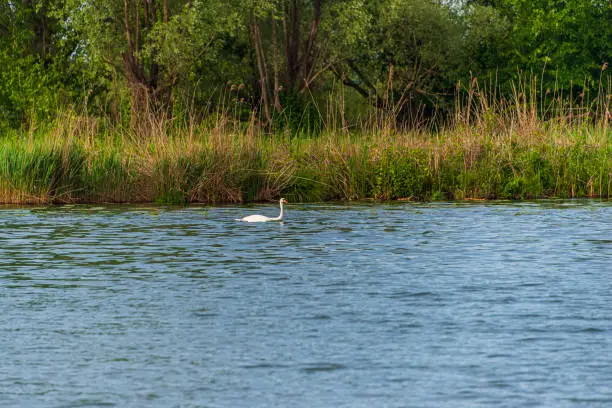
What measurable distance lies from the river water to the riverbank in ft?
17.4

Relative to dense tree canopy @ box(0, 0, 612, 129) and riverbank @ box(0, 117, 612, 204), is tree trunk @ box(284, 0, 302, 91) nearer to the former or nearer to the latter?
dense tree canopy @ box(0, 0, 612, 129)

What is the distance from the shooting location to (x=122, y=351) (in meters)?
9.52

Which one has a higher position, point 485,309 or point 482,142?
point 482,142

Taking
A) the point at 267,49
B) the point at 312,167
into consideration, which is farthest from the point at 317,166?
the point at 267,49

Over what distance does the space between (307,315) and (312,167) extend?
15027mm

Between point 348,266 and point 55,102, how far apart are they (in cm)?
2685

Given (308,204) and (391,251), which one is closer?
(391,251)

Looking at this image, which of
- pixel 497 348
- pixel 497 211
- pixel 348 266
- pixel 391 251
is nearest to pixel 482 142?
pixel 497 211

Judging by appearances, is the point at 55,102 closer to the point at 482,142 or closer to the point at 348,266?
the point at 482,142

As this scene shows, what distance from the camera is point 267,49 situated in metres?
45.4

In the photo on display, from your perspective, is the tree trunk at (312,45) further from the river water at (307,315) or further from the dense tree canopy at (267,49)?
the river water at (307,315)

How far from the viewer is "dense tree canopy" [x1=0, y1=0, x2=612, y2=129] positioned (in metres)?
38.0

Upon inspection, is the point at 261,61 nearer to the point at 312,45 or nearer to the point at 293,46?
the point at 293,46

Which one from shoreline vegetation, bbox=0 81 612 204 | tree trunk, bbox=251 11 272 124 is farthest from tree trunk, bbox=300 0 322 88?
shoreline vegetation, bbox=0 81 612 204
